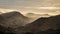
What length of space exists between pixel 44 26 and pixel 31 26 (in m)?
0.10

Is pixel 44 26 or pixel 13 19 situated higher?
pixel 13 19

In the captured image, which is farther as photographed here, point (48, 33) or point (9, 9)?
point (9, 9)

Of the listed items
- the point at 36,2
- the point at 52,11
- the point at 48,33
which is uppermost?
the point at 36,2

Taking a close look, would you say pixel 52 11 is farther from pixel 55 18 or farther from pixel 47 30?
pixel 47 30

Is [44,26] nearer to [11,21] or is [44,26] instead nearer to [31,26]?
[31,26]

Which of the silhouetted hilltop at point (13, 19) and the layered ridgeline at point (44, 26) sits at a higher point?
the silhouetted hilltop at point (13, 19)

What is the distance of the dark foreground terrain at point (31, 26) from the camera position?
1.14 metres

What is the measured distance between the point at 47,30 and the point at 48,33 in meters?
0.03

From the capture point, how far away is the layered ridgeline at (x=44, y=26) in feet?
3.70

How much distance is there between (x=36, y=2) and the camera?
1.35 metres

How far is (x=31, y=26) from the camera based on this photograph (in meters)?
1.19

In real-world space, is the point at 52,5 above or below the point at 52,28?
above

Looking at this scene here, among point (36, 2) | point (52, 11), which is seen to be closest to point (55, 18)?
point (52, 11)

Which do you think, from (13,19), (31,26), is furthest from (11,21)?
(31,26)
